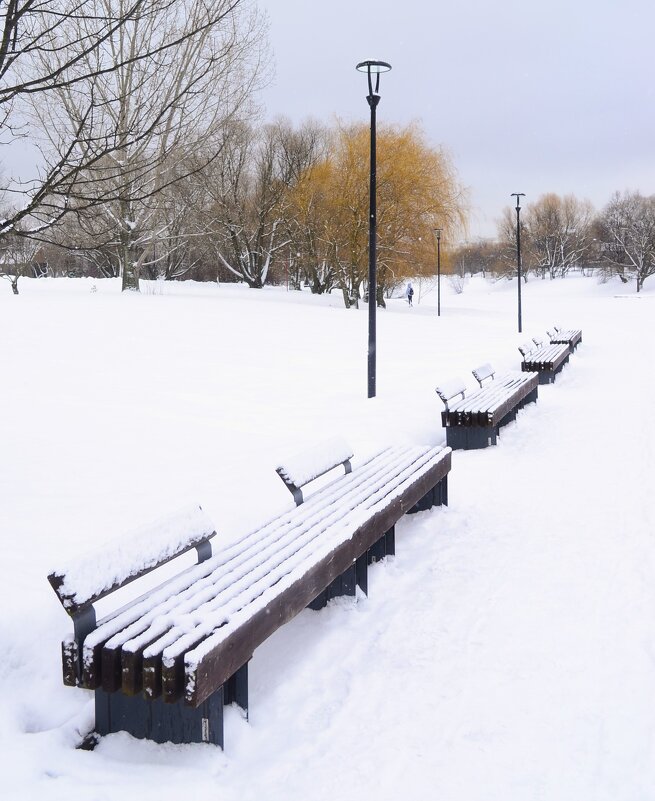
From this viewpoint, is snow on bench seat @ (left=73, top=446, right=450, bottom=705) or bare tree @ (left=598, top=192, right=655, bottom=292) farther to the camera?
bare tree @ (left=598, top=192, right=655, bottom=292)

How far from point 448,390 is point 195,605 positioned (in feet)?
19.9

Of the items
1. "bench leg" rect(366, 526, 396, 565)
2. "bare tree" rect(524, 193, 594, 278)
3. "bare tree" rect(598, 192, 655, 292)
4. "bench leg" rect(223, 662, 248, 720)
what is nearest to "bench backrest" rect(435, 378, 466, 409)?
"bench leg" rect(366, 526, 396, 565)

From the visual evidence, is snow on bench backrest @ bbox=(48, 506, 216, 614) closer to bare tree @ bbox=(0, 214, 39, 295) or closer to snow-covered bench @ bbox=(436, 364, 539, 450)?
bare tree @ bbox=(0, 214, 39, 295)

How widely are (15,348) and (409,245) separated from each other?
69.0ft

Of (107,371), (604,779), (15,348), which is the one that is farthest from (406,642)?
(15,348)

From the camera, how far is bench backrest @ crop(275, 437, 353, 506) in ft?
14.3

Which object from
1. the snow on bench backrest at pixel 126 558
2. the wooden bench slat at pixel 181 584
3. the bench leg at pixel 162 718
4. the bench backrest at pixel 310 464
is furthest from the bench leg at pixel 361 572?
the bench leg at pixel 162 718

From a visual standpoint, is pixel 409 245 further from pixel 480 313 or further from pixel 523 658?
pixel 523 658

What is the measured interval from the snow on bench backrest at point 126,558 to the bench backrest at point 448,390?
529cm

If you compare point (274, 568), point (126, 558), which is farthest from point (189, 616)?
point (274, 568)

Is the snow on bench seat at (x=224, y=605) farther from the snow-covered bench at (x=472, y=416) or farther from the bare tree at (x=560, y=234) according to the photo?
the bare tree at (x=560, y=234)

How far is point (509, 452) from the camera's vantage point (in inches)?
323

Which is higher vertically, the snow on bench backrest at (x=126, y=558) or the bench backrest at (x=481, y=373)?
the bench backrest at (x=481, y=373)

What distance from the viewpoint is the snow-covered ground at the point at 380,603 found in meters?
2.73
